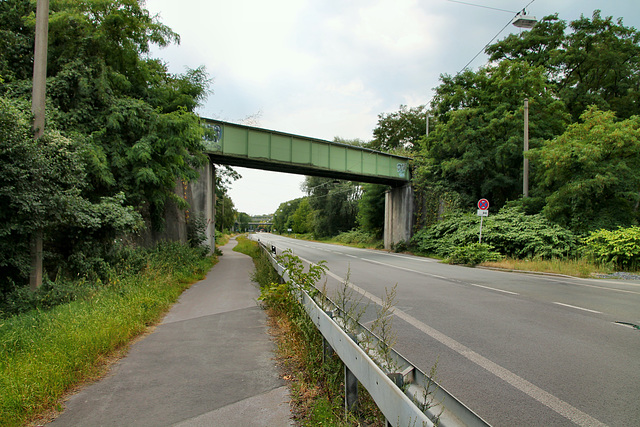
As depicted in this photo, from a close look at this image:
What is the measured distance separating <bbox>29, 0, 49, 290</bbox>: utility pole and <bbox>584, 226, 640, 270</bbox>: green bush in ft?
58.5

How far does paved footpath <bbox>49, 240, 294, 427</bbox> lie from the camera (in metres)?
3.14

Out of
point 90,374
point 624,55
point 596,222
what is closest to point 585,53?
point 624,55

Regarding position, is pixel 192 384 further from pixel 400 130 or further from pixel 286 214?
pixel 286 214

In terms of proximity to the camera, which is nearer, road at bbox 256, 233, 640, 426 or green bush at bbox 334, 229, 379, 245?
road at bbox 256, 233, 640, 426

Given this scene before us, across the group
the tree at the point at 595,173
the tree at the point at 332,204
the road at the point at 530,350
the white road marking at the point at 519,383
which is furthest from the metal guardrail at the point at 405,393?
the tree at the point at 332,204

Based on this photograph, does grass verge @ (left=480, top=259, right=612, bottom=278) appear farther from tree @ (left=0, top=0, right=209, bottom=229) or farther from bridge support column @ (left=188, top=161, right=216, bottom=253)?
bridge support column @ (left=188, top=161, right=216, bottom=253)

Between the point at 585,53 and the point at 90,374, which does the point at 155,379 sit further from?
the point at 585,53

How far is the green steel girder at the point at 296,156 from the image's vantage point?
72.5 feet

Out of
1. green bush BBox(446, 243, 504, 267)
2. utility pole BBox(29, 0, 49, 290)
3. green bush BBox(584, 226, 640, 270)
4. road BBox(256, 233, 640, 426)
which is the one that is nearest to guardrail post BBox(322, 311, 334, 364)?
road BBox(256, 233, 640, 426)

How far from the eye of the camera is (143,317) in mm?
6297

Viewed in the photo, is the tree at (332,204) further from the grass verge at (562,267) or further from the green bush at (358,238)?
the grass verge at (562,267)

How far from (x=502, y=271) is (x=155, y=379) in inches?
556

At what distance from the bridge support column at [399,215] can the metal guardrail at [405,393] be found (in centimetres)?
2735

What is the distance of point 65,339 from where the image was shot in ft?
14.6
